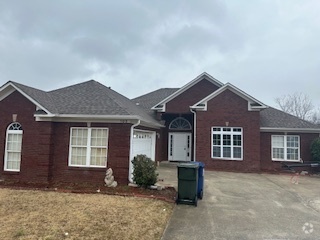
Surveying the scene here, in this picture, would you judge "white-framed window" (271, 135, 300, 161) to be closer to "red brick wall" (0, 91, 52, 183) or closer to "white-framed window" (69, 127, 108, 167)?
"white-framed window" (69, 127, 108, 167)

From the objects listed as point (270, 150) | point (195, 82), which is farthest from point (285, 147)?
point (195, 82)

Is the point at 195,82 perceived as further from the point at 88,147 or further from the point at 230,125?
the point at 88,147

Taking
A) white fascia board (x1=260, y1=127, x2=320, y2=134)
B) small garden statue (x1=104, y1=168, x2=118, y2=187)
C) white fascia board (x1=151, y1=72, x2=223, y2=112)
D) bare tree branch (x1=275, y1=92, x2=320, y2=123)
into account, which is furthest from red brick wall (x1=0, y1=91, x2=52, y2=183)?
bare tree branch (x1=275, y1=92, x2=320, y2=123)

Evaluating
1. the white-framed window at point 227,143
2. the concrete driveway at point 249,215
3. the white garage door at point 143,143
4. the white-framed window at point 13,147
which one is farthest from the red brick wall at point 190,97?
the white-framed window at point 13,147

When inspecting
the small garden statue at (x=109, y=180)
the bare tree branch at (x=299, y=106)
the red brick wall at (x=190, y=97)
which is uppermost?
the bare tree branch at (x=299, y=106)

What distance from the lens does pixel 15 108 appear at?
11.5 metres

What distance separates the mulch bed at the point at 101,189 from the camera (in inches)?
359

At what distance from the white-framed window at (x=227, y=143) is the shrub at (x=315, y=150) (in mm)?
4434

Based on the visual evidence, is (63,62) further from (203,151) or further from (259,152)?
(259,152)

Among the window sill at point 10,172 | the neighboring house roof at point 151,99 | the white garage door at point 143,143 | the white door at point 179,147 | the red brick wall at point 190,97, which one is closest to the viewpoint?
the window sill at point 10,172

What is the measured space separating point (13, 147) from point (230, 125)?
12449 mm

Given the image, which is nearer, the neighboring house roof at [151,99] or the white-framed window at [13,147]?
the white-framed window at [13,147]

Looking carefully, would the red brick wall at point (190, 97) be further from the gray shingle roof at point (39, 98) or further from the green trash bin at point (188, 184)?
the green trash bin at point (188, 184)

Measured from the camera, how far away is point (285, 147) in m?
16.9
